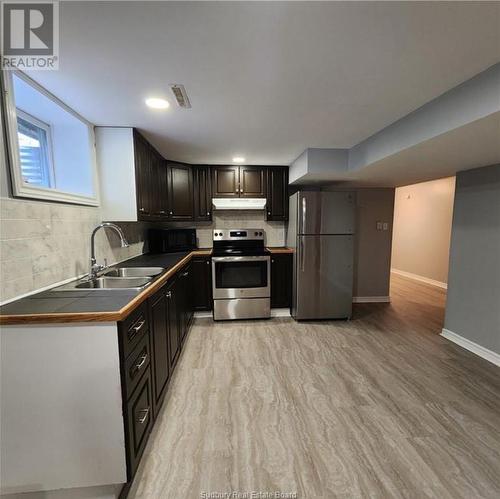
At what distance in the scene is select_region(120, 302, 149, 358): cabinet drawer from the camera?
4.09 ft

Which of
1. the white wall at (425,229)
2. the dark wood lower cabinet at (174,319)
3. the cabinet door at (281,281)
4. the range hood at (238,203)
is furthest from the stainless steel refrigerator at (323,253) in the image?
the white wall at (425,229)

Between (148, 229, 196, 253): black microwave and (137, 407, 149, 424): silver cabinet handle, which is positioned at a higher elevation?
(148, 229, 196, 253): black microwave

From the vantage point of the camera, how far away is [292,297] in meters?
3.61

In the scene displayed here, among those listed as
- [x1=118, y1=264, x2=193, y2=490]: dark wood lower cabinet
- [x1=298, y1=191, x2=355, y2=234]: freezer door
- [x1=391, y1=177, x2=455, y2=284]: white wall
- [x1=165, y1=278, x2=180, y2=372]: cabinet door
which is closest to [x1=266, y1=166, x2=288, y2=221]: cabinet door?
[x1=298, y1=191, x2=355, y2=234]: freezer door

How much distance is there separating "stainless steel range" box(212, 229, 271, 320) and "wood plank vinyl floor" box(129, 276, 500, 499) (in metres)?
0.54

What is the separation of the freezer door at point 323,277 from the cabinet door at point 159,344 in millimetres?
1909

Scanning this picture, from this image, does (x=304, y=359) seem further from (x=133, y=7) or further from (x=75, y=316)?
(x=133, y=7)

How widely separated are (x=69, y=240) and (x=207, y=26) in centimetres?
161

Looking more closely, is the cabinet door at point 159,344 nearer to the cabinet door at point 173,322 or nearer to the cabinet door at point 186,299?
the cabinet door at point 173,322

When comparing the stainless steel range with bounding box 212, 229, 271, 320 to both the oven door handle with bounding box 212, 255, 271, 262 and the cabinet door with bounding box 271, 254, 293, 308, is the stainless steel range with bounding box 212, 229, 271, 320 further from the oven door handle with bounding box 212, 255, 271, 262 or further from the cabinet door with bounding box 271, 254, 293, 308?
the cabinet door with bounding box 271, 254, 293, 308

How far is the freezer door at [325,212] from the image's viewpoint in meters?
3.24

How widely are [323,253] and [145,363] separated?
250cm

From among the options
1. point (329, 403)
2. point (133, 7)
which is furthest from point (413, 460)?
point (133, 7)

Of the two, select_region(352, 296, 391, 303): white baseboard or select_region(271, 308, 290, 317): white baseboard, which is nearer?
select_region(271, 308, 290, 317): white baseboard
